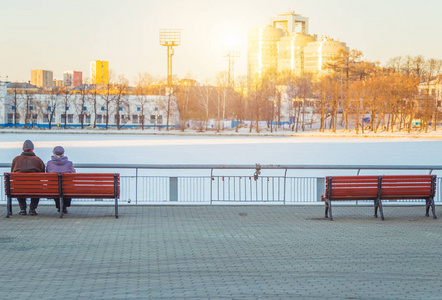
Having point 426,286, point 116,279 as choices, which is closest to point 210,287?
point 116,279

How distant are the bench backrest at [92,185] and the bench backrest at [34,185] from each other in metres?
0.25

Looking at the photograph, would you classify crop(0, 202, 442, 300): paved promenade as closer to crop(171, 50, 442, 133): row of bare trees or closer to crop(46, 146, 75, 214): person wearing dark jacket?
crop(46, 146, 75, 214): person wearing dark jacket

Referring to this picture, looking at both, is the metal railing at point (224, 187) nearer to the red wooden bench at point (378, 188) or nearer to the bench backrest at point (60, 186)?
the bench backrest at point (60, 186)

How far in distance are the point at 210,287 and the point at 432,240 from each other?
516cm

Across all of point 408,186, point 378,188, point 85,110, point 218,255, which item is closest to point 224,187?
A: point 378,188

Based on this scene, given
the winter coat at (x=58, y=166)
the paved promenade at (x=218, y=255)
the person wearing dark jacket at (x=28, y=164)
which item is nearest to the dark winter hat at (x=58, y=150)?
the winter coat at (x=58, y=166)

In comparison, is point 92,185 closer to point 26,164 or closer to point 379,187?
point 26,164

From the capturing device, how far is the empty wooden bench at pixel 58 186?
42.9 ft

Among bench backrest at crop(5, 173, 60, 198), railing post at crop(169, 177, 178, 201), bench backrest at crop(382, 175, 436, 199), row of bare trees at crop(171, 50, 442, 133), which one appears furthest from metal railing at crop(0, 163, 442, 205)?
row of bare trees at crop(171, 50, 442, 133)

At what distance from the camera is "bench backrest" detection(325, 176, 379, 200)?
13281 mm

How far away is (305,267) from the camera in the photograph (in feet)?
29.1

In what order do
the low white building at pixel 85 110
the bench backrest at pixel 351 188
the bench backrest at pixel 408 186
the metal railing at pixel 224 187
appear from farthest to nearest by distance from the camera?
the low white building at pixel 85 110, the metal railing at pixel 224 187, the bench backrest at pixel 408 186, the bench backrest at pixel 351 188

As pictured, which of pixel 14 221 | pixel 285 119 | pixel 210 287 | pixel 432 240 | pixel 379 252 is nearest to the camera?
pixel 210 287

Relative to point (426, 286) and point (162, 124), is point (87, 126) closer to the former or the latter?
point (162, 124)
